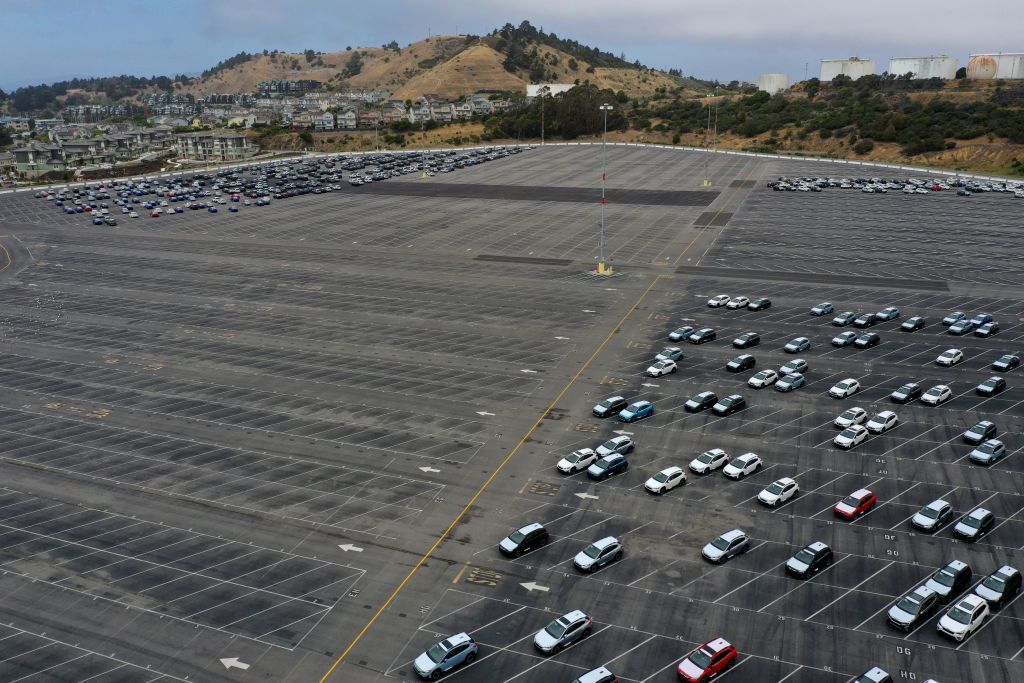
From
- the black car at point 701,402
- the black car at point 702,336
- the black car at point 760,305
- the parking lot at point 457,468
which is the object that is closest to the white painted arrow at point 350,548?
the parking lot at point 457,468

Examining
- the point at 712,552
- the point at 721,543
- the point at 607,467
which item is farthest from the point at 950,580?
the point at 607,467

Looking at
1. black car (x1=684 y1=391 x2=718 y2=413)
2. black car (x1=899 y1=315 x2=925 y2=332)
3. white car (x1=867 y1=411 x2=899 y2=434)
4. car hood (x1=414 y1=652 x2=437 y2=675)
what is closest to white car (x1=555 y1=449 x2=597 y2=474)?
black car (x1=684 y1=391 x2=718 y2=413)

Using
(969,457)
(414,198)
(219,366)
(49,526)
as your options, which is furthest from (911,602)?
(414,198)

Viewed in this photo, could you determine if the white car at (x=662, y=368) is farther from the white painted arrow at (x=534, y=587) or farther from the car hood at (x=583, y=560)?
the white painted arrow at (x=534, y=587)

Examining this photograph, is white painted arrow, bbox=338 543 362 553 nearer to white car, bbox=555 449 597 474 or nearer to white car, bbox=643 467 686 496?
white car, bbox=555 449 597 474

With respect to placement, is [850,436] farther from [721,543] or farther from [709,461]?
[721,543]

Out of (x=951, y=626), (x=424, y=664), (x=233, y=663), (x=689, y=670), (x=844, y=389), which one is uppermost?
(x=844, y=389)

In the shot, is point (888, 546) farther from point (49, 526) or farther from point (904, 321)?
point (49, 526)
